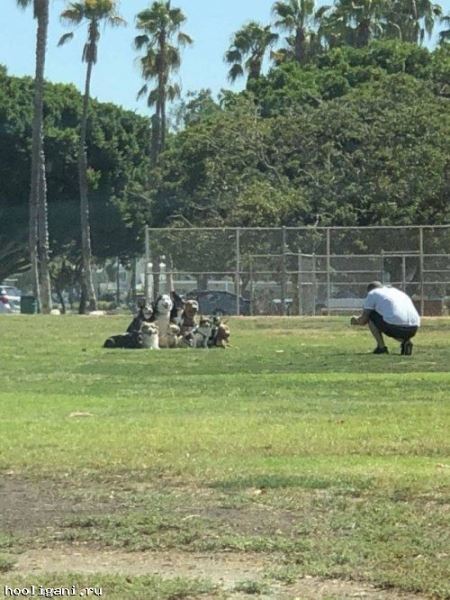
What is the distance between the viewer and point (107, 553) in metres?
7.44

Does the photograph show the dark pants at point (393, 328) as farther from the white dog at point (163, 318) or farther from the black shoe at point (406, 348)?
the white dog at point (163, 318)

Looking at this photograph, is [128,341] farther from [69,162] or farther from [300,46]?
[300,46]

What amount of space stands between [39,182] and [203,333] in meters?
31.4

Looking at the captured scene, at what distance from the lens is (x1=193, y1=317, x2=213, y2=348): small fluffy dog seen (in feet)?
87.6

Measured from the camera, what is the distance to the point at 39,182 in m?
56.8

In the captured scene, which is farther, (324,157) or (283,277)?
(324,157)

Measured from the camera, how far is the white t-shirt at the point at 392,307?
22.9 m

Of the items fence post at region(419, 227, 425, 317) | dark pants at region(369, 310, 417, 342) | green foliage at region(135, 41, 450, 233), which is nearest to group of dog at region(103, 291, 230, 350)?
dark pants at region(369, 310, 417, 342)

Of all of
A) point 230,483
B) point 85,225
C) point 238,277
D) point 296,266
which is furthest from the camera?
point 85,225

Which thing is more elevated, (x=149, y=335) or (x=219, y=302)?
(x=219, y=302)

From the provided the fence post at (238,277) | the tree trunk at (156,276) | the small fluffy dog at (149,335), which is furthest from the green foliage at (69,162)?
the small fluffy dog at (149,335)

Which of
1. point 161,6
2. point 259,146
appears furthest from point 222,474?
point 161,6

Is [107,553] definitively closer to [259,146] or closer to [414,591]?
[414,591]

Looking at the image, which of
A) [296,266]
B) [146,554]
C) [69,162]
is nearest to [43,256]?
[69,162]
